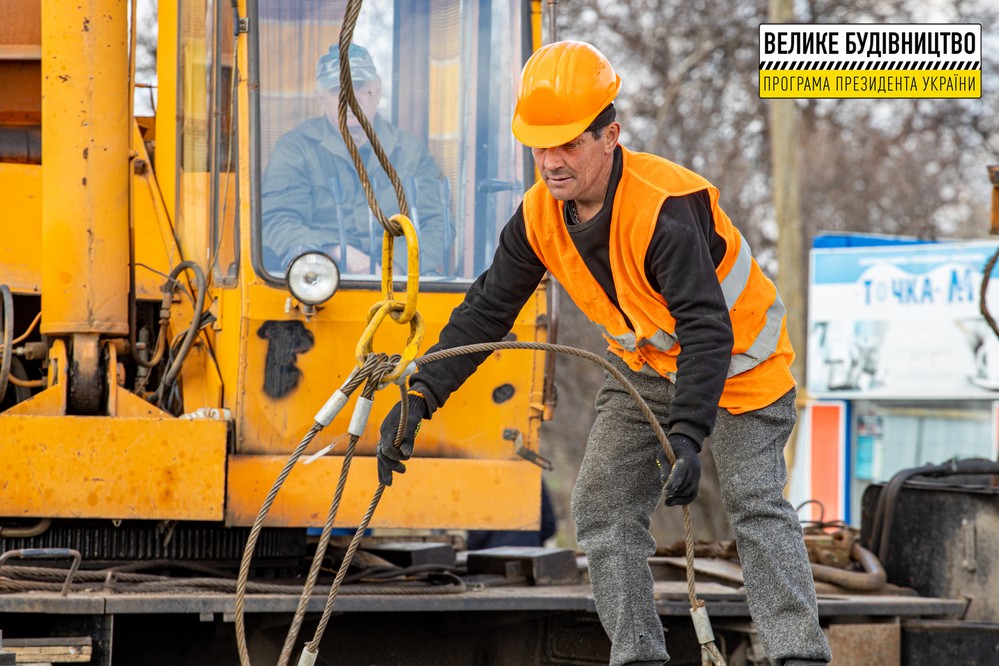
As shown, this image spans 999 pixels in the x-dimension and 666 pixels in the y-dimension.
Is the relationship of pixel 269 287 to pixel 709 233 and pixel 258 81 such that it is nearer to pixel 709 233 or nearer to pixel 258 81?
pixel 258 81

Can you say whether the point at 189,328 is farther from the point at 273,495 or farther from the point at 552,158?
the point at 552,158

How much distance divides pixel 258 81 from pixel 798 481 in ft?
28.0

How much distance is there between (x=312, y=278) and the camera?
4281mm

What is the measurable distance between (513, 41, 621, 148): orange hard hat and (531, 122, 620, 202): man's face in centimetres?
4

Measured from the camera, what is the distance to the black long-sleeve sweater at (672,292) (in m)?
3.47

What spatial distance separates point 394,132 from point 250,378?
3.08 feet

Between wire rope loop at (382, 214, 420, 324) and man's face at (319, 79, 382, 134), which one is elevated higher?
man's face at (319, 79, 382, 134)

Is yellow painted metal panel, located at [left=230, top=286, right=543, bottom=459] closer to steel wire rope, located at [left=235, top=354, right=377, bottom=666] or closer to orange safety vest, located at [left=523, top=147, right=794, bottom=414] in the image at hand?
orange safety vest, located at [left=523, top=147, right=794, bottom=414]

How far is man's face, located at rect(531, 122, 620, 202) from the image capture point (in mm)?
3617

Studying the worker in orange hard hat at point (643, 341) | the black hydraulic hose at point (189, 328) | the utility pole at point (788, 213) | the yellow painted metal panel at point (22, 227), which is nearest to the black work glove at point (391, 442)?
the worker in orange hard hat at point (643, 341)

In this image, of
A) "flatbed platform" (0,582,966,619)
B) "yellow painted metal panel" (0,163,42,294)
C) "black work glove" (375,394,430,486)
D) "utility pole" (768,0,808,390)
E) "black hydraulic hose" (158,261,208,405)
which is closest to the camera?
"black work glove" (375,394,430,486)

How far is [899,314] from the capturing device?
11039 mm

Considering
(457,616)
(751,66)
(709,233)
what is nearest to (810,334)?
(751,66)

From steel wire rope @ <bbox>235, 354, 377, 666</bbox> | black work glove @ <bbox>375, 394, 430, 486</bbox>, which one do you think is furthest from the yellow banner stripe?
steel wire rope @ <bbox>235, 354, 377, 666</bbox>
